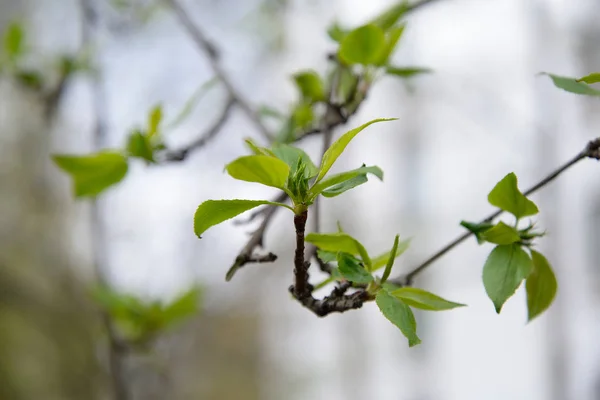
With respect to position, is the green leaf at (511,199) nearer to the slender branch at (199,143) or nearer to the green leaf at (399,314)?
the green leaf at (399,314)

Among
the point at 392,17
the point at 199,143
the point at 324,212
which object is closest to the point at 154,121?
the point at 199,143

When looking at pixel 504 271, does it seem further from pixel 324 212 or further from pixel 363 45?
pixel 324 212

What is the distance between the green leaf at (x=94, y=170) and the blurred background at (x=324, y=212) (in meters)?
0.57

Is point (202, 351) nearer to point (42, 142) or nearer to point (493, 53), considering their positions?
point (42, 142)

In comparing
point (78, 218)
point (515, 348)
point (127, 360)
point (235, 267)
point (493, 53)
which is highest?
point (493, 53)

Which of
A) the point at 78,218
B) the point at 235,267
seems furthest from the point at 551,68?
the point at 235,267

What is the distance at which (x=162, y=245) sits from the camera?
1038 mm

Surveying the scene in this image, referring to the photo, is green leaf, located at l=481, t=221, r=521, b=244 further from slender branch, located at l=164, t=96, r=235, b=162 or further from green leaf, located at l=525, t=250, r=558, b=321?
slender branch, located at l=164, t=96, r=235, b=162

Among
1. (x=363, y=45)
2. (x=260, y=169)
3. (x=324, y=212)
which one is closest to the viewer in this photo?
(x=260, y=169)

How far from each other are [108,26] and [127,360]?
44cm

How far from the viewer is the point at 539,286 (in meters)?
0.19

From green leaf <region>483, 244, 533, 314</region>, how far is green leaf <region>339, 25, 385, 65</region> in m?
0.11

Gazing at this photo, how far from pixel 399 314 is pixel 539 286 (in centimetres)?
7

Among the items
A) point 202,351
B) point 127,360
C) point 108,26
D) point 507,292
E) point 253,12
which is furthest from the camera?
point 202,351
